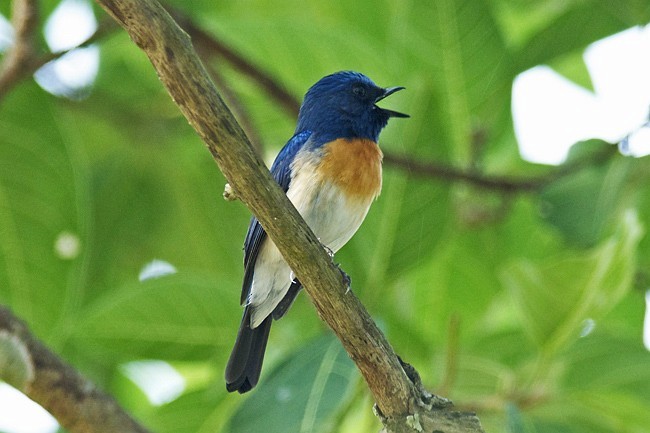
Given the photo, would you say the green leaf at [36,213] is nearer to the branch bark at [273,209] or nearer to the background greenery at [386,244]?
the background greenery at [386,244]

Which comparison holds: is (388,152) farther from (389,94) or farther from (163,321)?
(163,321)

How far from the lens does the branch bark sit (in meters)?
2.15

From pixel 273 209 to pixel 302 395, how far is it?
1.29m

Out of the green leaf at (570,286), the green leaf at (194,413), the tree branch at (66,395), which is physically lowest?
the green leaf at (570,286)

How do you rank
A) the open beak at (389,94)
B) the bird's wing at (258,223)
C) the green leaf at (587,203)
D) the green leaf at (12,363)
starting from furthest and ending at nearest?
1. the open beak at (389,94)
2. the green leaf at (587,203)
3. the bird's wing at (258,223)
4. the green leaf at (12,363)

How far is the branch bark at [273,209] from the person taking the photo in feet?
7.06

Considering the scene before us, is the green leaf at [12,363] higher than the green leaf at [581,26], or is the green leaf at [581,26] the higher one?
the green leaf at [581,26]

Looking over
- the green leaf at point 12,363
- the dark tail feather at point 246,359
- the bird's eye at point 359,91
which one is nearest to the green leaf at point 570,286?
the dark tail feather at point 246,359

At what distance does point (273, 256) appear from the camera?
3.81 metres

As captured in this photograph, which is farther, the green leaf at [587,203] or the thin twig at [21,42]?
the green leaf at [587,203]

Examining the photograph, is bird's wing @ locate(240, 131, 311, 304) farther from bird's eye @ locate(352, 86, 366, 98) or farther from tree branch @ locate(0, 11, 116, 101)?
tree branch @ locate(0, 11, 116, 101)

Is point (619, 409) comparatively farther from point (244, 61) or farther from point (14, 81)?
point (14, 81)

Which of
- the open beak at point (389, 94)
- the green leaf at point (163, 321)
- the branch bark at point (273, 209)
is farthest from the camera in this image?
the open beak at point (389, 94)

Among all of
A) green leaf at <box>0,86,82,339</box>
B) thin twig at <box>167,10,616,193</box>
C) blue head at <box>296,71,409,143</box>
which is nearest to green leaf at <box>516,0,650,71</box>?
thin twig at <box>167,10,616,193</box>
